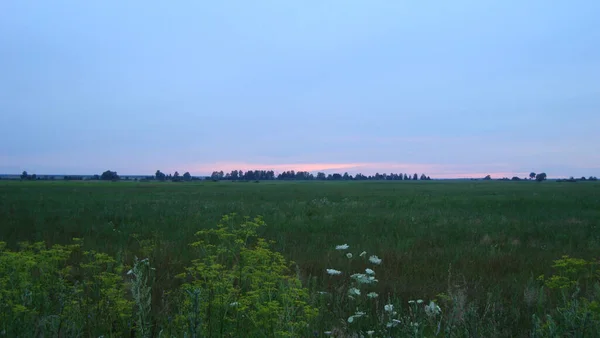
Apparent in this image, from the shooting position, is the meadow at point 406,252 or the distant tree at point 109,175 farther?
the distant tree at point 109,175

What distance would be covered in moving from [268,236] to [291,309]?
848 centimetres

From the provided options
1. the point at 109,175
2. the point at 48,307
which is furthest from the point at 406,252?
the point at 109,175

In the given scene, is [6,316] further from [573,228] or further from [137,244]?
[573,228]

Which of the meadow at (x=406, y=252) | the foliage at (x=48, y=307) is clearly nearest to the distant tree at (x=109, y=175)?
the meadow at (x=406, y=252)

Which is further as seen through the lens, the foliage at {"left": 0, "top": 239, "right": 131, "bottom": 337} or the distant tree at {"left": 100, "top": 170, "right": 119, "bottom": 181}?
the distant tree at {"left": 100, "top": 170, "right": 119, "bottom": 181}

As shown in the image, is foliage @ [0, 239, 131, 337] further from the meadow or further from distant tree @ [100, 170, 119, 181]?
distant tree @ [100, 170, 119, 181]

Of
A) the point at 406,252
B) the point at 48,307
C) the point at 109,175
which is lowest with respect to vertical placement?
the point at 406,252

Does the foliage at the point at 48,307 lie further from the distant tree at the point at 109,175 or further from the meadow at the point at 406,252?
the distant tree at the point at 109,175

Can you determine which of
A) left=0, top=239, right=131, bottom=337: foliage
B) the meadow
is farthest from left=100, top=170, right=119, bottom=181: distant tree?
left=0, top=239, right=131, bottom=337: foliage

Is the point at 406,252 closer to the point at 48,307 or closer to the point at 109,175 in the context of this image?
the point at 48,307

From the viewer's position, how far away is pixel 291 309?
Result: 3.70 m

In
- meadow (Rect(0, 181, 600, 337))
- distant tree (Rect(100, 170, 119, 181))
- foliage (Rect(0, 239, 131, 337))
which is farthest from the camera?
distant tree (Rect(100, 170, 119, 181))

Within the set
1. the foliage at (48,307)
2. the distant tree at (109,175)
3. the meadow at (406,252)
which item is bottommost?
the meadow at (406,252)

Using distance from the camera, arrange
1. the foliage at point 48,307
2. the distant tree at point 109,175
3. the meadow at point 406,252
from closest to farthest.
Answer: the foliage at point 48,307 < the meadow at point 406,252 < the distant tree at point 109,175
